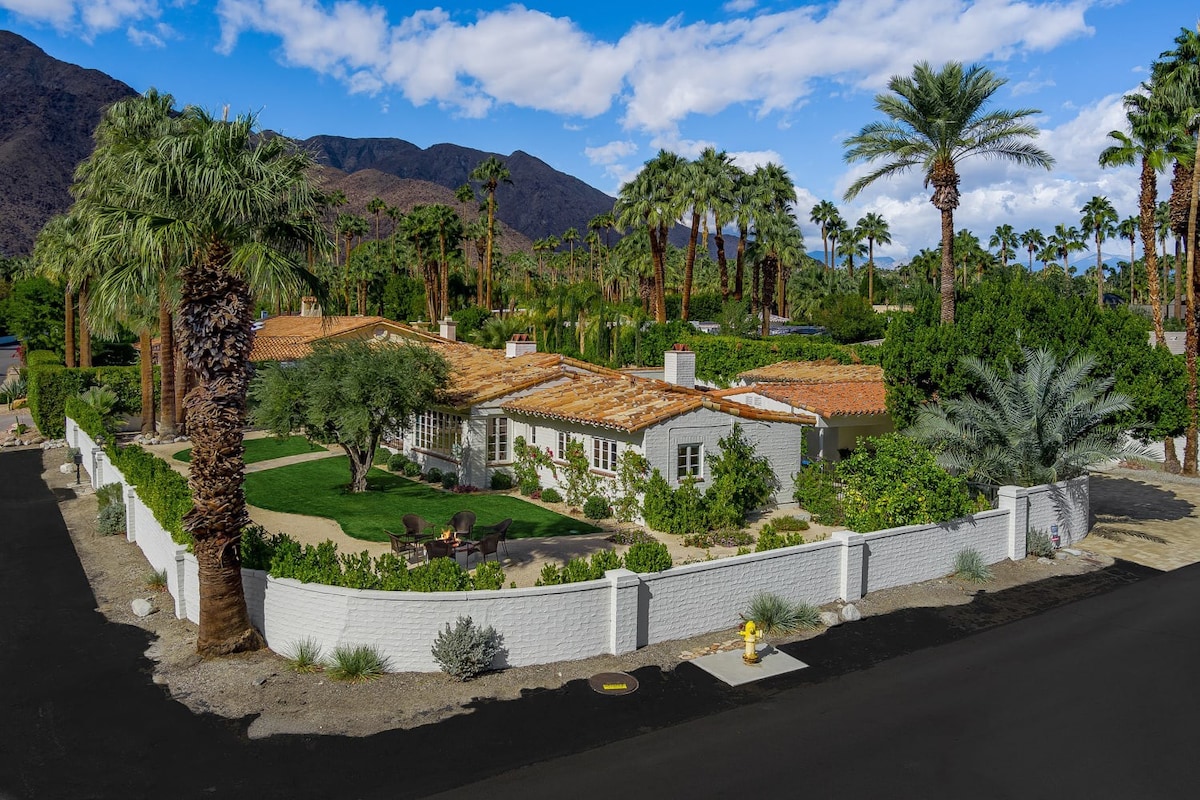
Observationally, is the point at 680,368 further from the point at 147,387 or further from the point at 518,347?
the point at 147,387

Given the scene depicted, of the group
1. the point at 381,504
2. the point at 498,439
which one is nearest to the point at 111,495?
the point at 381,504

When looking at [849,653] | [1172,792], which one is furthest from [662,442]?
[1172,792]

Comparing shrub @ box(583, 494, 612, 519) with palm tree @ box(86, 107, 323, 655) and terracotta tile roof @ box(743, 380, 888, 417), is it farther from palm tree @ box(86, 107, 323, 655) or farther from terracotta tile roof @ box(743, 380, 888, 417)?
palm tree @ box(86, 107, 323, 655)

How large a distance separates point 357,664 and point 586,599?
3.57m

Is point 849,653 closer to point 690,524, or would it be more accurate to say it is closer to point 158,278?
point 690,524

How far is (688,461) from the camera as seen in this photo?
21.8 m

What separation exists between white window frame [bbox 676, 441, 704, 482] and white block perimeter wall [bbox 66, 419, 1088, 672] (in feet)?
20.9

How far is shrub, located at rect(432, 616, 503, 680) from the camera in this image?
12.0 meters

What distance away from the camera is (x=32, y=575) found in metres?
17.4

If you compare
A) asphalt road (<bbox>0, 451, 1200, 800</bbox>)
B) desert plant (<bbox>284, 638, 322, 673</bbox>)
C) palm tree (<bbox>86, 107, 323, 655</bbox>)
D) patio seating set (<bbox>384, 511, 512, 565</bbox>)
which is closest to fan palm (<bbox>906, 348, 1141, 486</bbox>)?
asphalt road (<bbox>0, 451, 1200, 800</bbox>)

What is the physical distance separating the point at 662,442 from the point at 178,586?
38.2 feet

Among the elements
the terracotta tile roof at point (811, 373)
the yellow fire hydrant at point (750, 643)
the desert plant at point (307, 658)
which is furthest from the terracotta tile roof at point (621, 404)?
the desert plant at point (307, 658)

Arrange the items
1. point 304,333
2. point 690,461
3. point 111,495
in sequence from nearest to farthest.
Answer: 1. point 690,461
2. point 111,495
3. point 304,333

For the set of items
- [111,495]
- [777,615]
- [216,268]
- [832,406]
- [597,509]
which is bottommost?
[777,615]
